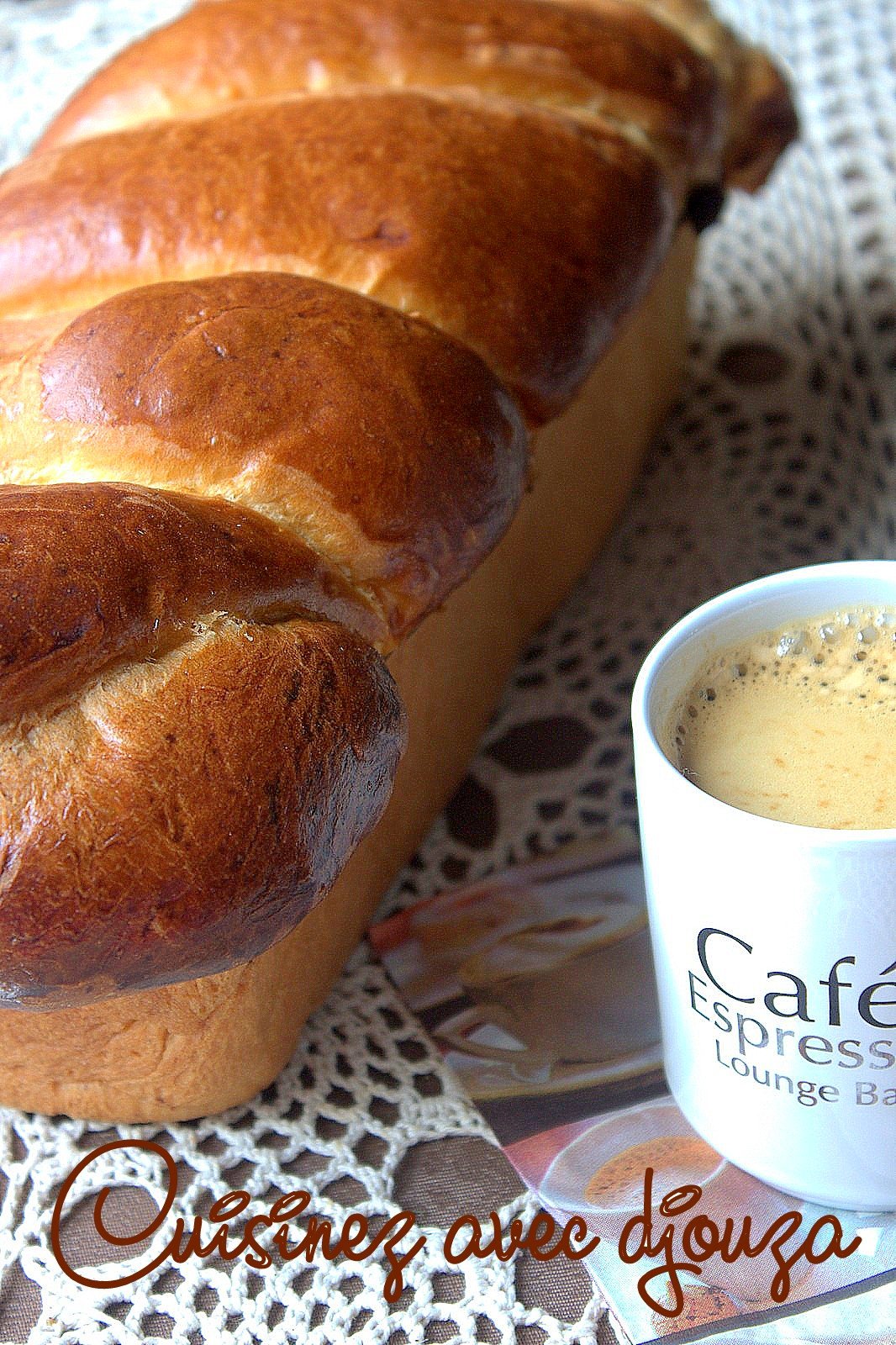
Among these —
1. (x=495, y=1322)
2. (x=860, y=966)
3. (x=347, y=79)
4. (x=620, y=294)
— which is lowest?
(x=495, y=1322)

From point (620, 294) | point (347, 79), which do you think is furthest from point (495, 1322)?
point (347, 79)

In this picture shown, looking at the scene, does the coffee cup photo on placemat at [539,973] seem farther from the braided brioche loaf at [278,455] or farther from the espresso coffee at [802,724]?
the espresso coffee at [802,724]

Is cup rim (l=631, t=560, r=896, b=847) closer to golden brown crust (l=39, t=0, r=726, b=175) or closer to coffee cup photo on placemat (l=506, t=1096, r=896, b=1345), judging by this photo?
coffee cup photo on placemat (l=506, t=1096, r=896, b=1345)

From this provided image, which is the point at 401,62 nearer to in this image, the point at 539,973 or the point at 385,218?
the point at 385,218

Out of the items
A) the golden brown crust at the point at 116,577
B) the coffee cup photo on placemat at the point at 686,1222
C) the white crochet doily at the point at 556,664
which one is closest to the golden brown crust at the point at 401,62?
the white crochet doily at the point at 556,664

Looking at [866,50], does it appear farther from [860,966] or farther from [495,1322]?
[495,1322]

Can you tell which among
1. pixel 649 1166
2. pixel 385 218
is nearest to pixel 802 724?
pixel 649 1166
